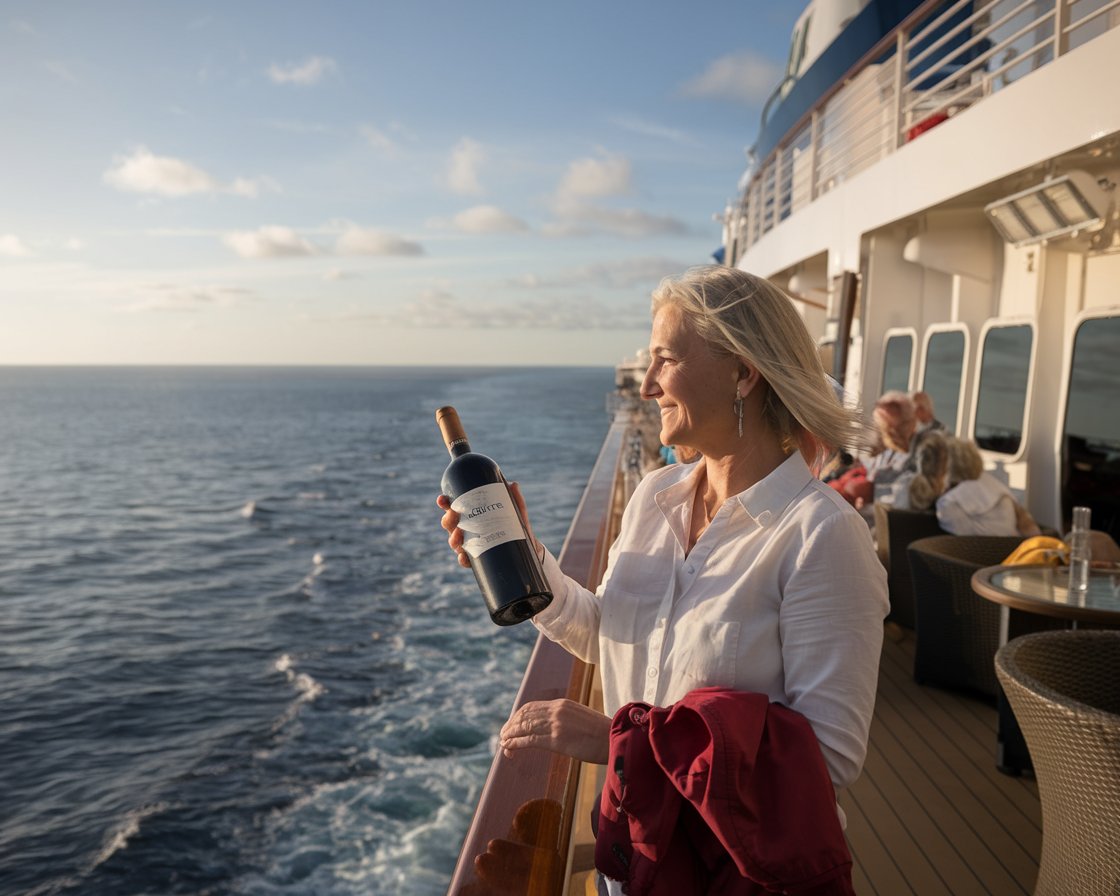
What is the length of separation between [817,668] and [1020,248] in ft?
19.1

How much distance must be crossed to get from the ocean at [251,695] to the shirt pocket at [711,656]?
14.9 feet

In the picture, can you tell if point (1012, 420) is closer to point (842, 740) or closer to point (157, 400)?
point (842, 740)

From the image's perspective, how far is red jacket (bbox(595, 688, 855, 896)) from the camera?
1101 millimetres

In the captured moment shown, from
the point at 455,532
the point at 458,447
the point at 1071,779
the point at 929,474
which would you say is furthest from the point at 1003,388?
the point at 455,532

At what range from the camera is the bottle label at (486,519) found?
5.00ft

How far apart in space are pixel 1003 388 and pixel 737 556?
5.59 metres

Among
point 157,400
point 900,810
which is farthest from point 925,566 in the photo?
point 157,400

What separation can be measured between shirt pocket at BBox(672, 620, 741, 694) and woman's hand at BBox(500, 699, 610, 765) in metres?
0.14

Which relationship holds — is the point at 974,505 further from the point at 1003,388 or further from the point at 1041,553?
the point at 1003,388

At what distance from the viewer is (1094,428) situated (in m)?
5.24

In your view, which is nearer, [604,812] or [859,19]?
[604,812]

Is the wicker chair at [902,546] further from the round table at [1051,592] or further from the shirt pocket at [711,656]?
the shirt pocket at [711,656]

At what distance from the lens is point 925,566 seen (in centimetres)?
390

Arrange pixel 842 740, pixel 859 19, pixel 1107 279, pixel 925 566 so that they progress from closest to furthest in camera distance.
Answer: pixel 842 740, pixel 925 566, pixel 1107 279, pixel 859 19
